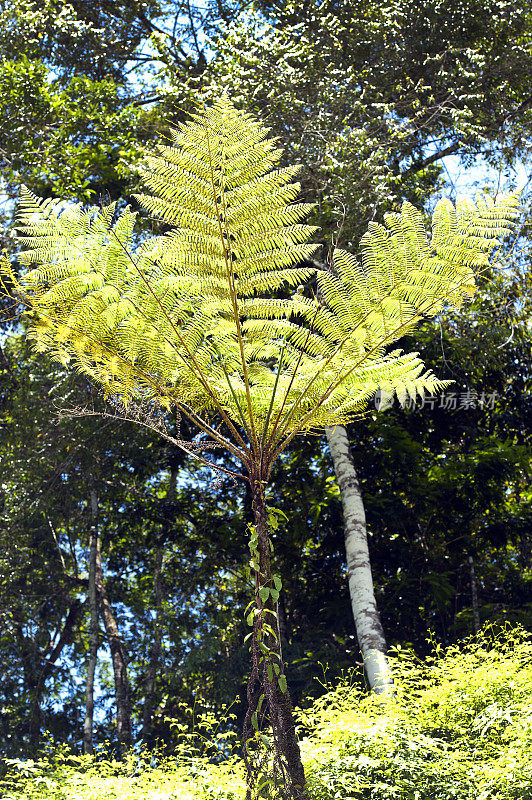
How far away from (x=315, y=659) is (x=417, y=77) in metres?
6.17

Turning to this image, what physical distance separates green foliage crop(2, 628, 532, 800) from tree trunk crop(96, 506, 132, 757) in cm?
316

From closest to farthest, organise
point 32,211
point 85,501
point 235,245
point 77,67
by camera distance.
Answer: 1. point 235,245
2. point 32,211
3. point 77,67
4. point 85,501

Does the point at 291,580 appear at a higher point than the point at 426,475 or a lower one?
lower

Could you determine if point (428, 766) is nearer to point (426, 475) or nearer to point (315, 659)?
point (315, 659)

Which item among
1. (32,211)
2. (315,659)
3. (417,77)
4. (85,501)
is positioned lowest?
(315,659)

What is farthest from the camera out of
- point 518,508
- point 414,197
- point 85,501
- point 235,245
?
point 85,501

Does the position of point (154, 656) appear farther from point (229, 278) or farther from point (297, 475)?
point (229, 278)

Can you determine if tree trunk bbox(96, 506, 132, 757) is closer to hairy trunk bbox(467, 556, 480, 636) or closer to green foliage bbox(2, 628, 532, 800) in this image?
green foliage bbox(2, 628, 532, 800)

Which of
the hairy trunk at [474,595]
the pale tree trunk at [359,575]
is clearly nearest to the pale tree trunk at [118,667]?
the pale tree trunk at [359,575]

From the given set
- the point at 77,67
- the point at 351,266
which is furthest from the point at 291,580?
the point at 77,67

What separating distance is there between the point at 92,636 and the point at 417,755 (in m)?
5.19

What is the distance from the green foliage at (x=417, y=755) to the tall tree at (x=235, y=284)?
0.86 meters

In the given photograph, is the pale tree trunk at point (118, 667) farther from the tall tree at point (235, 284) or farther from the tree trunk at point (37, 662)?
the tall tree at point (235, 284)

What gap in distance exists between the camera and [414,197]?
261 inches
